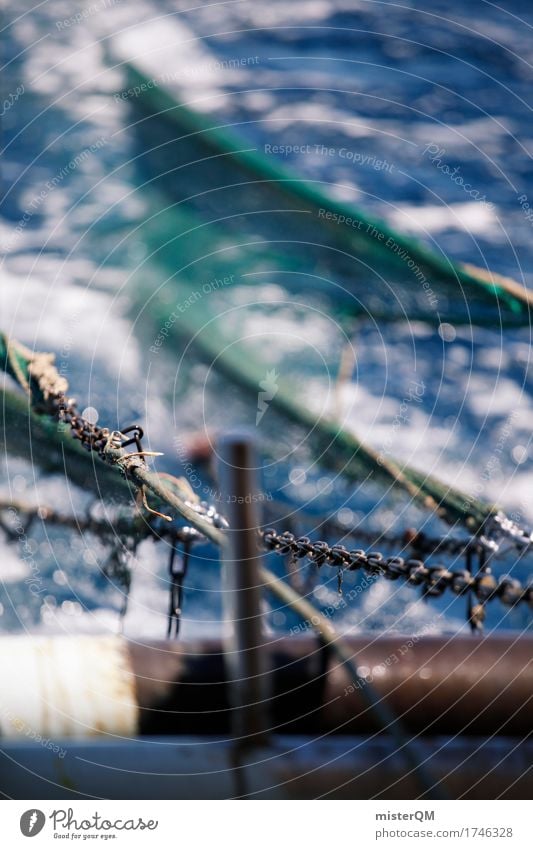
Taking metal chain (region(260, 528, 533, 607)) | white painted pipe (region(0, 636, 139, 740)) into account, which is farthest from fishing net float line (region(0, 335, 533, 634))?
white painted pipe (region(0, 636, 139, 740))

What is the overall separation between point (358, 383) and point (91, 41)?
0.76m

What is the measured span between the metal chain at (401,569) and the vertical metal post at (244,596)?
0.13ft

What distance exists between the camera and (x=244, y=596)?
69 cm

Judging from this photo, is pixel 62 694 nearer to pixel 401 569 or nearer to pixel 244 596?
pixel 244 596

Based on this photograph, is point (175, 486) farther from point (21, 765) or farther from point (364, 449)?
point (364, 449)

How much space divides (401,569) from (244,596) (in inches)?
5.2

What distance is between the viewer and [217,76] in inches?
67.0

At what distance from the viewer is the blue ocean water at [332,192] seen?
1131mm

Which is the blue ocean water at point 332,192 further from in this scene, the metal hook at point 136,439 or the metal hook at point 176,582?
the metal hook at point 136,439

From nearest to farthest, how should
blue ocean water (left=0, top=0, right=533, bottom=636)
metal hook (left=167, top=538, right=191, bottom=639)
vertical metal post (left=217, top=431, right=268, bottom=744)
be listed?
vertical metal post (left=217, top=431, right=268, bottom=744), metal hook (left=167, top=538, right=191, bottom=639), blue ocean water (left=0, top=0, right=533, bottom=636)

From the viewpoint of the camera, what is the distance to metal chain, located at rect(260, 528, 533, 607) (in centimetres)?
68

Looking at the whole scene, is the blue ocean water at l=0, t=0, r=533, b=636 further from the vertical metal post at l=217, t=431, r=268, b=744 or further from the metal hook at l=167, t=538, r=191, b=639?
the vertical metal post at l=217, t=431, r=268, b=744

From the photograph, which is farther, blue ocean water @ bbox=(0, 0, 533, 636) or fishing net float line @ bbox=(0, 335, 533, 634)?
blue ocean water @ bbox=(0, 0, 533, 636)

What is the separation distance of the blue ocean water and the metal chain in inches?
8.8
